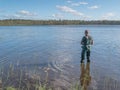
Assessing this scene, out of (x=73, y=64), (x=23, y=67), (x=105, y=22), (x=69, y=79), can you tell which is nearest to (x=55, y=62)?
(x=73, y=64)

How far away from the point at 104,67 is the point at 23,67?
4613 mm

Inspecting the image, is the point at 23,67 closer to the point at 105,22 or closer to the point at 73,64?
the point at 73,64

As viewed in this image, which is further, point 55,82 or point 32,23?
point 32,23

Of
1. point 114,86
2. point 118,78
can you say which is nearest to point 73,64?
point 118,78

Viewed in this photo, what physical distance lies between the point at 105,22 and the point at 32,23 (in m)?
48.9

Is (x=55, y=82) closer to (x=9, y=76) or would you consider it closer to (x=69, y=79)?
(x=69, y=79)

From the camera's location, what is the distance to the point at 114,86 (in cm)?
1018

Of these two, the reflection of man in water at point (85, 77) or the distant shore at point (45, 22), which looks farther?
the distant shore at point (45, 22)

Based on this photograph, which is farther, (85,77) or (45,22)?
(45,22)

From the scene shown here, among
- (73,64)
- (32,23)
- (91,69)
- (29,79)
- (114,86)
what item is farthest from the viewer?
(32,23)

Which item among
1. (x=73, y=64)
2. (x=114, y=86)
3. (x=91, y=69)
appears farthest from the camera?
(x=73, y=64)

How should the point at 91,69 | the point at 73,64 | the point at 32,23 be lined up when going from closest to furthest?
the point at 91,69 < the point at 73,64 < the point at 32,23

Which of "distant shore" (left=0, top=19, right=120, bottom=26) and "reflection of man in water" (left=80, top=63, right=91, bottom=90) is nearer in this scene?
"reflection of man in water" (left=80, top=63, right=91, bottom=90)

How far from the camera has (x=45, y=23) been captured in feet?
519
